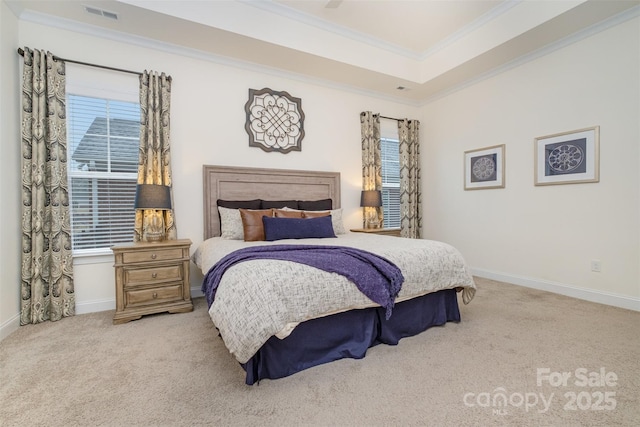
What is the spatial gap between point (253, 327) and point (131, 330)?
5.42 ft

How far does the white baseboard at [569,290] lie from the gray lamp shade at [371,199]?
1823 mm

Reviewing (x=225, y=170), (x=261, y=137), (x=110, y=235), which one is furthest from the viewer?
(x=261, y=137)

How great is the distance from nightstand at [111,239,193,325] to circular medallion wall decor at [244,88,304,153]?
1732 millimetres

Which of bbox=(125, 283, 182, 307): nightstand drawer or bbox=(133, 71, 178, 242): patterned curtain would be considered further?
bbox=(133, 71, 178, 242): patterned curtain

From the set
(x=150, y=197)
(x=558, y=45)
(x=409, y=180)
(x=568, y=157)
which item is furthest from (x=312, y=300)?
(x=558, y=45)

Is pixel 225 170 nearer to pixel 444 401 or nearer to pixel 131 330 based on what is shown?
pixel 131 330

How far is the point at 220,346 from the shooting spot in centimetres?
226

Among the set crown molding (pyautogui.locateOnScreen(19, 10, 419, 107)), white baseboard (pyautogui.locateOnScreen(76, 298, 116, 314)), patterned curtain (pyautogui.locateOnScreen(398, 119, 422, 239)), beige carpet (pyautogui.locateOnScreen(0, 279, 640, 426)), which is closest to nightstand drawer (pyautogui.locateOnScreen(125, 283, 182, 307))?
beige carpet (pyautogui.locateOnScreen(0, 279, 640, 426))

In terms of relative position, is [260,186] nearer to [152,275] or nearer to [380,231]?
[152,275]

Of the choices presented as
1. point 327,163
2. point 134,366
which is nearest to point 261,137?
point 327,163

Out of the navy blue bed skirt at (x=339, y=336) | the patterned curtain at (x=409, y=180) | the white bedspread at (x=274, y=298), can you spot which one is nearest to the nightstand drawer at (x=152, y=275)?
the white bedspread at (x=274, y=298)

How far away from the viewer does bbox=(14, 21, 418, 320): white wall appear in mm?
3055

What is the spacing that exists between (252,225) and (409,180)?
120 inches

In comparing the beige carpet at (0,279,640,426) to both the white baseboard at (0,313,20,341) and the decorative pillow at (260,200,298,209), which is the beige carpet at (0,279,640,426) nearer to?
the white baseboard at (0,313,20,341)
